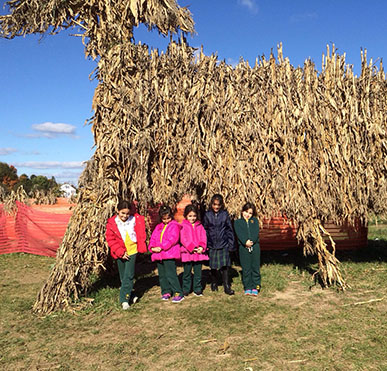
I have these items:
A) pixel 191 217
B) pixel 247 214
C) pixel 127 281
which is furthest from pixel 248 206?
pixel 127 281

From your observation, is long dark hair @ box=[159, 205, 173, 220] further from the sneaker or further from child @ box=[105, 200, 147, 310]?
the sneaker

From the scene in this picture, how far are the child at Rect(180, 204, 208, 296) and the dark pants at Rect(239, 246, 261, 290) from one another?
0.73 metres

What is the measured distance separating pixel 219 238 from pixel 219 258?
362 mm

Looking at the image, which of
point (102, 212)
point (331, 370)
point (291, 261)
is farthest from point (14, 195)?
point (331, 370)

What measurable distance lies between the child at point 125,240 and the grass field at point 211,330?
406 mm

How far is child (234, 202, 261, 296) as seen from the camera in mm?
5891

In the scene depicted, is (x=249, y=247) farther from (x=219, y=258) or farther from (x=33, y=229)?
(x=33, y=229)

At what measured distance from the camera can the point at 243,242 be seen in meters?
5.89

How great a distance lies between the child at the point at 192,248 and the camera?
19.0 feet

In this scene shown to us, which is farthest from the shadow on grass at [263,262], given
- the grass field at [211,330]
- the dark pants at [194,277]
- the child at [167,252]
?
the child at [167,252]

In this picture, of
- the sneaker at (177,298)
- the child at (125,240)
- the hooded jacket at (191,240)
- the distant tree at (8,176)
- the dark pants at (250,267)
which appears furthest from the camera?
the distant tree at (8,176)

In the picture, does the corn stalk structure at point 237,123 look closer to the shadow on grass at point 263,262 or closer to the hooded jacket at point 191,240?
the hooded jacket at point 191,240

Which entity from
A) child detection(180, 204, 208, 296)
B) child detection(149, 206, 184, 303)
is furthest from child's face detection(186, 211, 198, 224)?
child detection(149, 206, 184, 303)

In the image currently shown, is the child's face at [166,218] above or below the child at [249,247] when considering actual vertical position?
above
